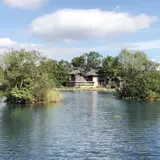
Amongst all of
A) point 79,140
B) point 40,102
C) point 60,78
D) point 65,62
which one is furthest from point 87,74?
point 79,140

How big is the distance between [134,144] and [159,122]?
1048 centimetres

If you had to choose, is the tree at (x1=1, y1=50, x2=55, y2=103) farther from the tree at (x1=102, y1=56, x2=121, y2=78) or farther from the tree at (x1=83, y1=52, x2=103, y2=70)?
the tree at (x1=83, y1=52, x2=103, y2=70)

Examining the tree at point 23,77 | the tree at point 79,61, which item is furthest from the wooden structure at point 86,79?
the tree at point 23,77

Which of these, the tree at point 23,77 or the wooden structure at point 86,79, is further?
the wooden structure at point 86,79

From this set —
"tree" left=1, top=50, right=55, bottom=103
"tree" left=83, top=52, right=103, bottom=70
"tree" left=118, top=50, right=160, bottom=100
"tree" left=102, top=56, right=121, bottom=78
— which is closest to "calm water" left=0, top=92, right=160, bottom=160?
"tree" left=1, top=50, right=55, bottom=103

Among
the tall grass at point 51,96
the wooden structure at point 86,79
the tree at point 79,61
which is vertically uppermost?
the tree at point 79,61

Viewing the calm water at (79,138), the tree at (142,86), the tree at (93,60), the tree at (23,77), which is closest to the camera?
the calm water at (79,138)

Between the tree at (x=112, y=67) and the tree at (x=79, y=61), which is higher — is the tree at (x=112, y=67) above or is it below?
below

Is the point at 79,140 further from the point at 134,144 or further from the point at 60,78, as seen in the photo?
the point at 60,78

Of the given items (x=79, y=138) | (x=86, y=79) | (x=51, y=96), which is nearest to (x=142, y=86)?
(x=51, y=96)

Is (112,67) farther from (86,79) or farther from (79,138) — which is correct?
Answer: (79,138)

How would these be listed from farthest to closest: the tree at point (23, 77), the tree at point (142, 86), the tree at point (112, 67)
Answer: the tree at point (112, 67) → the tree at point (142, 86) → the tree at point (23, 77)

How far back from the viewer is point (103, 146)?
20.8 m

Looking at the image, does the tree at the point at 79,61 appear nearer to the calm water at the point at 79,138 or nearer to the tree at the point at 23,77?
the tree at the point at 23,77
